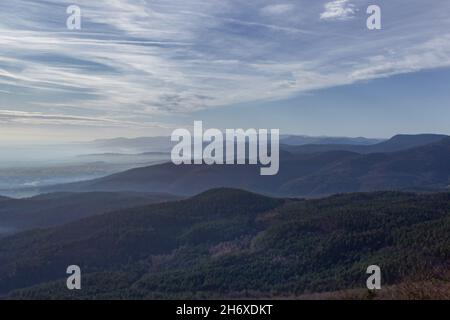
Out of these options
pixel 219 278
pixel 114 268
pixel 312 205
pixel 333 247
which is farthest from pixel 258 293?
pixel 312 205

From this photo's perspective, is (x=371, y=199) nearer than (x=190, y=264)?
No

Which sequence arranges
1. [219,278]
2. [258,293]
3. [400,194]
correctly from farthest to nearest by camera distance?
[400,194]
[219,278]
[258,293]

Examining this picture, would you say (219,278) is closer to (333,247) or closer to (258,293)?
(258,293)
